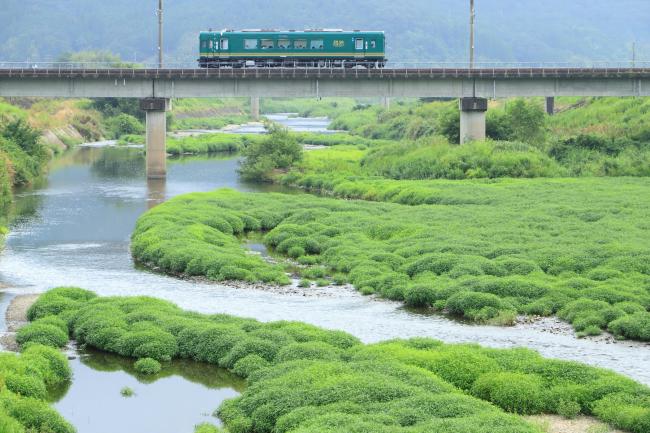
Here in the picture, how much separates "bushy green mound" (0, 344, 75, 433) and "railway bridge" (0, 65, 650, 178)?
5716cm

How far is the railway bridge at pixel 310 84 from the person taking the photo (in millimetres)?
92000

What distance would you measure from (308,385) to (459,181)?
51.8 metres

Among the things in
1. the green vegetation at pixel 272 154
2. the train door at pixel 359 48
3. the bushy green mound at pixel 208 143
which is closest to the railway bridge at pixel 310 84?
the train door at pixel 359 48

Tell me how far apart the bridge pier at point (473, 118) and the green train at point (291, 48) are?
8.33 metres

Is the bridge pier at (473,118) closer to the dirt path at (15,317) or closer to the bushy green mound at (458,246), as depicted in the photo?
the bushy green mound at (458,246)

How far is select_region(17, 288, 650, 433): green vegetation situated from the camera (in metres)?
30.0

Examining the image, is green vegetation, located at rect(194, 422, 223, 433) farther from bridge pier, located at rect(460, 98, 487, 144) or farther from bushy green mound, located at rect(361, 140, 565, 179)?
bridge pier, located at rect(460, 98, 487, 144)

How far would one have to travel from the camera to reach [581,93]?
9588 centimetres

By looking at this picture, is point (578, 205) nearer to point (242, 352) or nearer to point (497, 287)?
point (497, 287)

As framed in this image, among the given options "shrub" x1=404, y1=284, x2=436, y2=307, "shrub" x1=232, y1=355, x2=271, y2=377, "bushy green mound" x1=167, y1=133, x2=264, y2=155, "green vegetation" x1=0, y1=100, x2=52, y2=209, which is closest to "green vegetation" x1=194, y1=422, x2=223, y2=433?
"shrub" x1=232, y1=355, x2=271, y2=377

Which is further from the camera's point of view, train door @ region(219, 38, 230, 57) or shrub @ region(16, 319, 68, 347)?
train door @ region(219, 38, 230, 57)

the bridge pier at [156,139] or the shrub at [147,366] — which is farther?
the bridge pier at [156,139]

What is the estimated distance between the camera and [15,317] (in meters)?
43.0

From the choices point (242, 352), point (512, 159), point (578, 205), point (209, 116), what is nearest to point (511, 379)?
point (242, 352)
